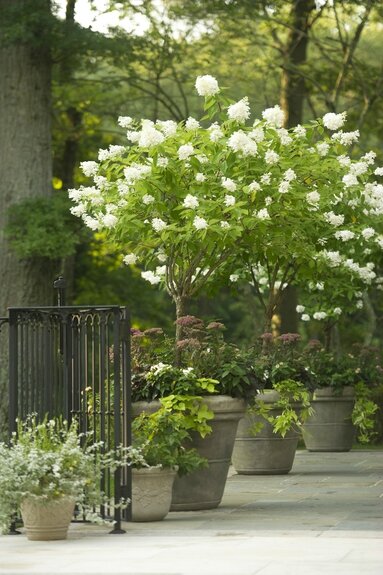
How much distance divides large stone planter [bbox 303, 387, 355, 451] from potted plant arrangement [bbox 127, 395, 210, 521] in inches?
300

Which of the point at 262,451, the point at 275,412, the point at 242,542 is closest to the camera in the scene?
the point at 242,542

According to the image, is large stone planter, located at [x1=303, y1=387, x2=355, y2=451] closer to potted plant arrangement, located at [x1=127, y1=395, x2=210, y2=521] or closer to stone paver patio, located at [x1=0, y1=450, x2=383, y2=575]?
stone paver patio, located at [x1=0, y1=450, x2=383, y2=575]

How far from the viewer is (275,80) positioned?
26.0 m

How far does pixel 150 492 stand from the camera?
10688 mm

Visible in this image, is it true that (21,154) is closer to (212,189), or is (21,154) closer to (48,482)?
(212,189)

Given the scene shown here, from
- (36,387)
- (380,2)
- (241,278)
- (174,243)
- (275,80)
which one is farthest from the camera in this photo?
(275,80)

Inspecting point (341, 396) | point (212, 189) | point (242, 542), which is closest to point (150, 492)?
point (242, 542)

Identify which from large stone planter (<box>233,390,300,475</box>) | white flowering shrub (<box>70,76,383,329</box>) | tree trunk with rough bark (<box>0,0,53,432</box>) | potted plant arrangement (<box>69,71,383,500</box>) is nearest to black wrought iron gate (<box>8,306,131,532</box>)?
potted plant arrangement (<box>69,71,383,500</box>)

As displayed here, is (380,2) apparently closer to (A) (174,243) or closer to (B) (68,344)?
(A) (174,243)

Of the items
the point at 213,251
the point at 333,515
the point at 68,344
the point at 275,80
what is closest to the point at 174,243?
the point at 213,251

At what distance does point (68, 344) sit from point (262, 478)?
4.81 metres

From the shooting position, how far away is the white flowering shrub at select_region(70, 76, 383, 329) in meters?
11.7

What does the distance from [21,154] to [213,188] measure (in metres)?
8.34

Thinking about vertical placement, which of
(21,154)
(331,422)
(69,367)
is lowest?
(331,422)
